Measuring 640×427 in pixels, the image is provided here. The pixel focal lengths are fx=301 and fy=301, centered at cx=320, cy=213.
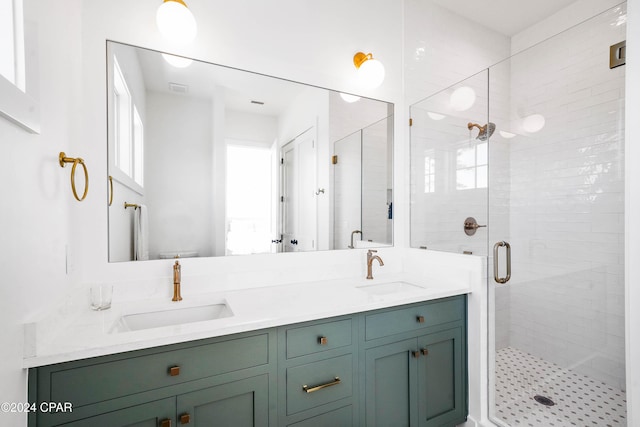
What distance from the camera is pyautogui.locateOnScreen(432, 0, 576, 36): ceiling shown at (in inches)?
91.8

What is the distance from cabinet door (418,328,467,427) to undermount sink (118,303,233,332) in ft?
3.50

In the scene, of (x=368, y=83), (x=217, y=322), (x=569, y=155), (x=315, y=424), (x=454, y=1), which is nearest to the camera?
(x=217, y=322)

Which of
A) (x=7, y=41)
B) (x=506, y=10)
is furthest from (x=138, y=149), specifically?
(x=506, y=10)

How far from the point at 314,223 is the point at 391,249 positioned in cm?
65

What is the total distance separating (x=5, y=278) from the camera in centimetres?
79

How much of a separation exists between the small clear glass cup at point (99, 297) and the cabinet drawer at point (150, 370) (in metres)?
0.42

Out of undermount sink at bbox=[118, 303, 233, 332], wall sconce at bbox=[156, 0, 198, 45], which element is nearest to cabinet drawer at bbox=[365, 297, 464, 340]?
undermount sink at bbox=[118, 303, 233, 332]

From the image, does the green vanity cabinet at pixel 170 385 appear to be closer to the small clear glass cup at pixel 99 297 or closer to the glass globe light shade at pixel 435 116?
the small clear glass cup at pixel 99 297

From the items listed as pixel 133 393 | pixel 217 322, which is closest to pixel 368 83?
pixel 217 322

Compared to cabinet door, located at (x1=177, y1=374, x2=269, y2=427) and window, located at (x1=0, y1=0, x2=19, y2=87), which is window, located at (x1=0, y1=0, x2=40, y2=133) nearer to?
window, located at (x1=0, y1=0, x2=19, y2=87)

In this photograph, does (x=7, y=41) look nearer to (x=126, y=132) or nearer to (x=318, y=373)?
(x=126, y=132)

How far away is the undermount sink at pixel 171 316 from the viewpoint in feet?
4.35

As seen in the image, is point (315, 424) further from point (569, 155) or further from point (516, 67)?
point (516, 67)

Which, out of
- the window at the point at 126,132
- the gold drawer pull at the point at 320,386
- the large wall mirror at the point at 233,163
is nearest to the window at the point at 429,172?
the large wall mirror at the point at 233,163
